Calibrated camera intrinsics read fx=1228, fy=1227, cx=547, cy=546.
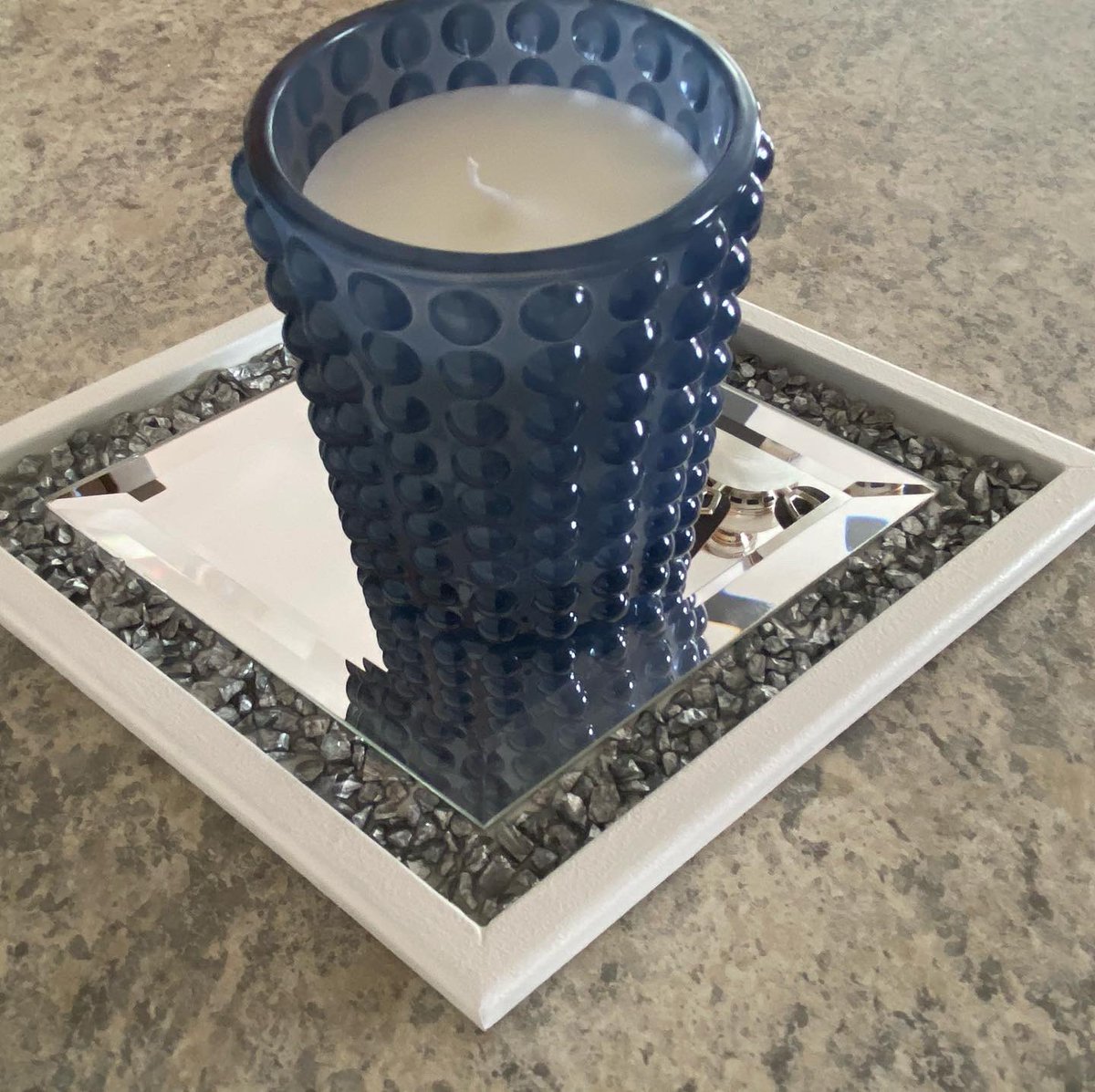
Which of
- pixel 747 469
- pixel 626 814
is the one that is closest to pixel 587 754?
pixel 626 814

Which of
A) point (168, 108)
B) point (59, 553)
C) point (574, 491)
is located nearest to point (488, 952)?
point (574, 491)

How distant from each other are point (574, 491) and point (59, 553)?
0.65 ft

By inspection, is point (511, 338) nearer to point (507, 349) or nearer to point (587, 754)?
point (507, 349)

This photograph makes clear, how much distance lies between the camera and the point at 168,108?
669mm

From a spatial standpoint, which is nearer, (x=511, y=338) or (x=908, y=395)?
(x=511, y=338)

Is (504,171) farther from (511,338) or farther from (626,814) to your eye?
(626,814)

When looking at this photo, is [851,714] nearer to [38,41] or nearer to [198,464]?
[198,464]

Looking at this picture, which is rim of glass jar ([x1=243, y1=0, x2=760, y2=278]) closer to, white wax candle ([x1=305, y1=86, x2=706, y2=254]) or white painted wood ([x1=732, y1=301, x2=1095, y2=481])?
white wax candle ([x1=305, y1=86, x2=706, y2=254])

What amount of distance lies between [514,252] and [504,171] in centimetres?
5

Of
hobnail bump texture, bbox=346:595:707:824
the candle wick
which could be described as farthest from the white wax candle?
hobnail bump texture, bbox=346:595:707:824

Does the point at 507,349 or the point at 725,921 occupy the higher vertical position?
the point at 507,349

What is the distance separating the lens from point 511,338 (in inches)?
10.7

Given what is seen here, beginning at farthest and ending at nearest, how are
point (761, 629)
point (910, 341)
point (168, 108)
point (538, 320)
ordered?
point (168, 108) < point (910, 341) < point (761, 629) < point (538, 320)

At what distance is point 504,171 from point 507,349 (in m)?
0.06
